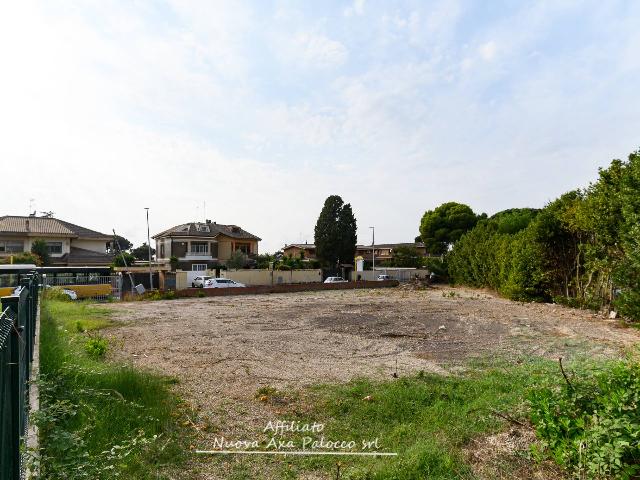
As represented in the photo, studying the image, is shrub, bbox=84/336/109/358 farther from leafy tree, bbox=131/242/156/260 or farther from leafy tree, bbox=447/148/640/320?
leafy tree, bbox=131/242/156/260

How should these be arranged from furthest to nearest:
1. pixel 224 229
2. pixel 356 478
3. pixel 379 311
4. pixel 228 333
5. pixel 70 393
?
pixel 224 229
pixel 379 311
pixel 228 333
pixel 70 393
pixel 356 478

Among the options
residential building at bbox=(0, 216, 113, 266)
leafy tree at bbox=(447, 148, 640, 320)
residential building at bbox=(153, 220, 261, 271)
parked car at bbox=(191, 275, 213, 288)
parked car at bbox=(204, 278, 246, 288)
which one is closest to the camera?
leafy tree at bbox=(447, 148, 640, 320)

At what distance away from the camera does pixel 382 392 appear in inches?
215

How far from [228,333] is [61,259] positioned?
100 ft

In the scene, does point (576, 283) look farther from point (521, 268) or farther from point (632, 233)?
point (632, 233)

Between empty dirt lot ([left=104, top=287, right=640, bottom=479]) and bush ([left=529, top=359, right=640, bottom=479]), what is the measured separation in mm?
2936

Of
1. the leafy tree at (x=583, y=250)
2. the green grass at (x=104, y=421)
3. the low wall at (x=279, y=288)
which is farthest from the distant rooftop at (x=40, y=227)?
the leafy tree at (x=583, y=250)

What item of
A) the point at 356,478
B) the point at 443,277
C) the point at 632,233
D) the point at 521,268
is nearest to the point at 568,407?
the point at 356,478

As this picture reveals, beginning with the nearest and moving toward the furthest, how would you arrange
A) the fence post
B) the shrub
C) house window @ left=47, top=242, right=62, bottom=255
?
1. the fence post
2. the shrub
3. house window @ left=47, top=242, right=62, bottom=255

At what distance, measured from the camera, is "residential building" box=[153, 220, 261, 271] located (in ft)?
132

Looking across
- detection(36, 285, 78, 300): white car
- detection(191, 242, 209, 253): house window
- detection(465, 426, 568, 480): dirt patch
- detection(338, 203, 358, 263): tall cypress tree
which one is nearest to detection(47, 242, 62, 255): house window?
detection(191, 242, 209, 253): house window

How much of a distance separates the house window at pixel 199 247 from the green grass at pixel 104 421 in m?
35.4

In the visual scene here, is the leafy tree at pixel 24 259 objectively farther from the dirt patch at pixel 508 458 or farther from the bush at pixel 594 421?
the bush at pixel 594 421

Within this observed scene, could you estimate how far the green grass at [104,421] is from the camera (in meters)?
2.94
